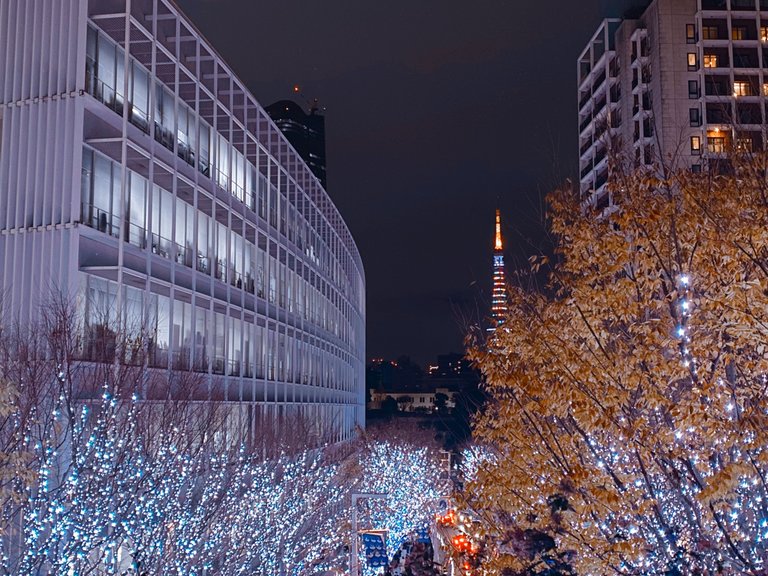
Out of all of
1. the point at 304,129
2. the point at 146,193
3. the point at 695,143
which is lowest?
the point at 146,193

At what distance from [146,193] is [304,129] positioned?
136575 mm

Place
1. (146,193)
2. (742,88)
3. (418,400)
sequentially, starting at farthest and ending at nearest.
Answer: (418,400) → (742,88) → (146,193)

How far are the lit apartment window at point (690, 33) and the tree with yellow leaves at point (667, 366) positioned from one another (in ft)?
185

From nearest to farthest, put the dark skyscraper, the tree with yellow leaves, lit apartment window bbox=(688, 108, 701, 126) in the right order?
1. the tree with yellow leaves
2. lit apartment window bbox=(688, 108, 701, 126)
3. the dark skyscraper

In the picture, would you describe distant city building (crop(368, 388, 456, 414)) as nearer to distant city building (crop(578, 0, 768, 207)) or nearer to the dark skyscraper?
the dark skyscraper

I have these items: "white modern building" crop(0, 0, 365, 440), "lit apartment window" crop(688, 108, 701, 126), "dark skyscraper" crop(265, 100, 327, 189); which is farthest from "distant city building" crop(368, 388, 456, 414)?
"white modern building" crop(0, 0, 365, 440)

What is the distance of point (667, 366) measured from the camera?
22.6 ft

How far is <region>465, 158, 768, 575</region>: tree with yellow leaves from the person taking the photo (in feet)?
21.5

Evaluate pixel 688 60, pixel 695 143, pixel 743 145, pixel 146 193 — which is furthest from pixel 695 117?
pixel 743 145

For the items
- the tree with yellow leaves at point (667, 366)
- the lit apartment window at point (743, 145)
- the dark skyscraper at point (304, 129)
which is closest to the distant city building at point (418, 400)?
the dark skyscraper at point (304, 129)

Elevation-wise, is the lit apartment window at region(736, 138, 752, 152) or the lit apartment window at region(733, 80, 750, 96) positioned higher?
the lit apartment window at region(733, 80, 750, 96)

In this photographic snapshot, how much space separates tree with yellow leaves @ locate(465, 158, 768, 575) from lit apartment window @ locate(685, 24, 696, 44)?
2222 inches

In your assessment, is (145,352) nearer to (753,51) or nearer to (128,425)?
(128,425)

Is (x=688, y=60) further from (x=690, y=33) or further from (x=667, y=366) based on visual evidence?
(x=667, y=366)
